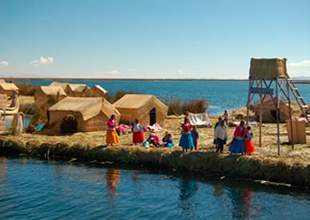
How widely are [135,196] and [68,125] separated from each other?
10.3m

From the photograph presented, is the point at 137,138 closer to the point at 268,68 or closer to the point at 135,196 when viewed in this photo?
the point at 135,196

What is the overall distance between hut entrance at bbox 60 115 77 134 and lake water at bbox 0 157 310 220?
19.8ft

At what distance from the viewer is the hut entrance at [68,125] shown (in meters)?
22.5

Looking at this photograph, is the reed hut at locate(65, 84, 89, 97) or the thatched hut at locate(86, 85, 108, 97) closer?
the thatched hut at locate(86, 85, 108, 97)

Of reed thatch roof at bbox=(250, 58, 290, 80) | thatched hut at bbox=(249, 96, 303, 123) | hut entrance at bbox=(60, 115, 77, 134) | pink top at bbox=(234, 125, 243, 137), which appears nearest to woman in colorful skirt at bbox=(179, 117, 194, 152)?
pink top at bbox=(234, 125, 243, 137)

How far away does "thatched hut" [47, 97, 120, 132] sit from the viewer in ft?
74.0

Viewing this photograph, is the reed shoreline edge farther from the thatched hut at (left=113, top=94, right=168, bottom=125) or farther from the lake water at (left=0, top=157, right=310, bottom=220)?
the thatched hut at (left=113, top=94, right=168, bottom=125)

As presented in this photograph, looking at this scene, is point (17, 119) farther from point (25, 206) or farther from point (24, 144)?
point (25, 206)

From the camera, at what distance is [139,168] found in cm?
1666

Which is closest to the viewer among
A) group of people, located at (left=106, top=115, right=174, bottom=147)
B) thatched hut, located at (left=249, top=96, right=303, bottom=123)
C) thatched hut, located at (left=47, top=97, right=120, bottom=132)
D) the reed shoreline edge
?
the reed shoreline edge

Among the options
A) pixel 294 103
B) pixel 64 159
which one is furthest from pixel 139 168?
pixel 294 103

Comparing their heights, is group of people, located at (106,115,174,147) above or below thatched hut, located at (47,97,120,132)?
below

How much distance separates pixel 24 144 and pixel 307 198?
12404 mm

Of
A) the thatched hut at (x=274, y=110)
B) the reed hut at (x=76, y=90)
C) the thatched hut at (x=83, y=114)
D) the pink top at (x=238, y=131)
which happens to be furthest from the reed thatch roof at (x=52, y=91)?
the pink top at (x=238, y=131)
